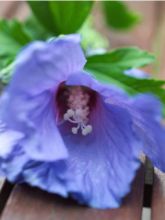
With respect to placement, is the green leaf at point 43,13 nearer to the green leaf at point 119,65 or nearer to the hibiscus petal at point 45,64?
the green leaf at point 119,65

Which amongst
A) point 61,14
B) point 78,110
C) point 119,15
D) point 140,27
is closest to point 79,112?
point 78,110

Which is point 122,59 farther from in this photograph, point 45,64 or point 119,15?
point 119,15

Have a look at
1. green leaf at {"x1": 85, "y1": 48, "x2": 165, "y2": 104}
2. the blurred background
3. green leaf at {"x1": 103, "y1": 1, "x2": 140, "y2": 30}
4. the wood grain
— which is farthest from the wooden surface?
the blurred background

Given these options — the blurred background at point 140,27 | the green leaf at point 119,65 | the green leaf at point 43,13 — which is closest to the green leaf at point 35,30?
the green leaf at point 43,13

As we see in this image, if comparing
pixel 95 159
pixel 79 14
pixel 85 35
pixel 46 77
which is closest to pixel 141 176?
pixel 95 159

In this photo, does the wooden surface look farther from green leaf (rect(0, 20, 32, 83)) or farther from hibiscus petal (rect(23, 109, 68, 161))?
green leaf (rect(0, 20, 32, 83))
